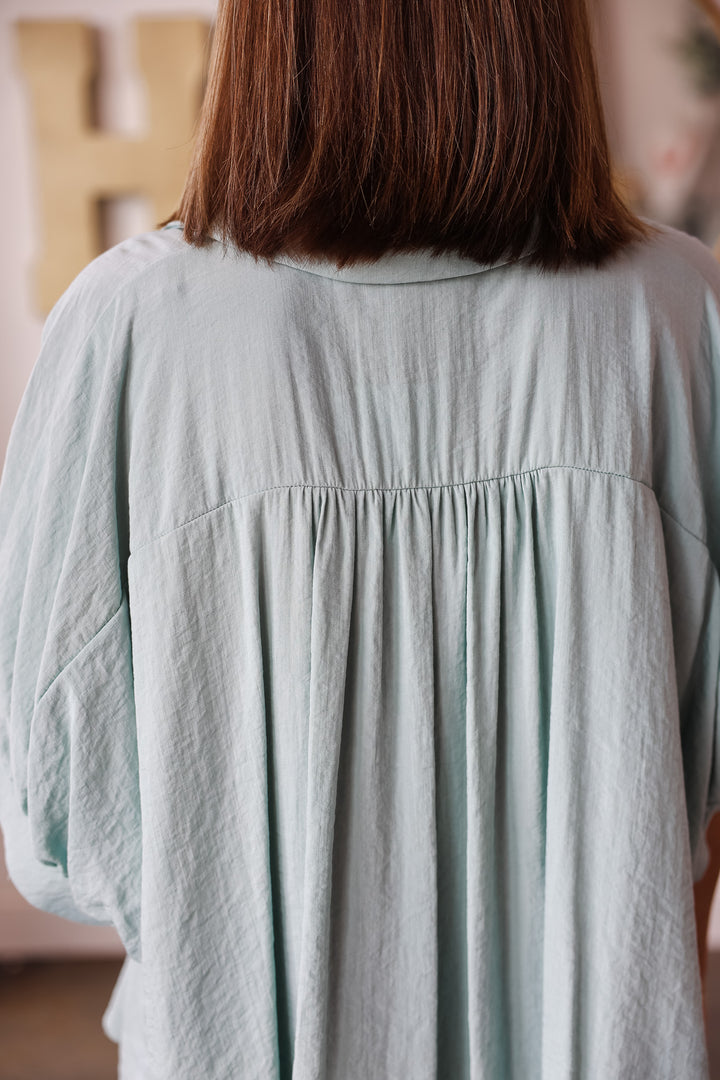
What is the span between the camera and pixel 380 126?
22.7 inches

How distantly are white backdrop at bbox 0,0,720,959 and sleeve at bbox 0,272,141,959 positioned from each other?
1.13m

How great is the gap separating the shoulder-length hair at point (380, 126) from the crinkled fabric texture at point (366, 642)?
0.10ft

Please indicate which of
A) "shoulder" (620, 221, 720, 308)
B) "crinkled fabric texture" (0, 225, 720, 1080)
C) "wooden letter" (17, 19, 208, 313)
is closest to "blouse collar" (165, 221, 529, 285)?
"crinkled fabric texture" (0, 225, 720, 1080)

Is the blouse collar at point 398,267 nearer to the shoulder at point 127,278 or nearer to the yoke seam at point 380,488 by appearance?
the shoulder at point 127,278

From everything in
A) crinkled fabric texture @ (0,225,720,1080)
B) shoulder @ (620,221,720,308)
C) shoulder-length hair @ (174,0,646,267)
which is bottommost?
crinkled fabric texture @ (0,225,720,1080)

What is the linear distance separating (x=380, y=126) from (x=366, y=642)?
35cm

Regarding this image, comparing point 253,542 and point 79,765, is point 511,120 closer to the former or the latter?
point 253,542

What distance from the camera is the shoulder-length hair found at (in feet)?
1.89

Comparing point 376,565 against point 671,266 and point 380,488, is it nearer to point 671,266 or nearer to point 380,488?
point 380,488

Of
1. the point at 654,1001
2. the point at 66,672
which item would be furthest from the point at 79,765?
the point at 654,1001

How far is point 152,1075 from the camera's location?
69cm

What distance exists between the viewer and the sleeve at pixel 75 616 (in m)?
0.63

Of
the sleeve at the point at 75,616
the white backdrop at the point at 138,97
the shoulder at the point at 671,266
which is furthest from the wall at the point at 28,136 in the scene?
the shoulder at the point at 671,266

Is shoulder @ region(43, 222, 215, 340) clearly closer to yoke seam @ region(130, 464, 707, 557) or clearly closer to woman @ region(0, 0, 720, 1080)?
woman @ region(0, 0, 720, 1080)
